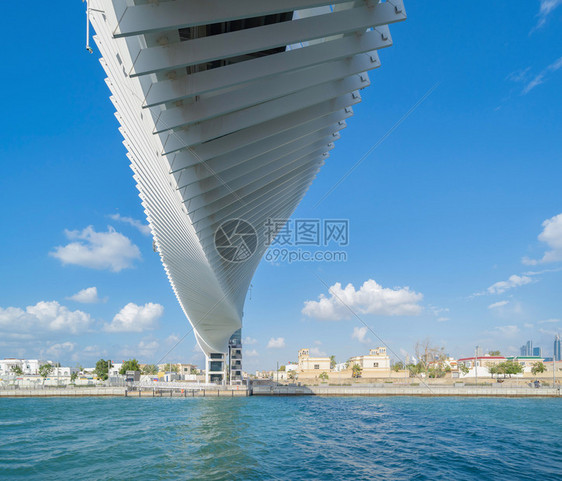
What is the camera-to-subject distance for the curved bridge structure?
199 inches

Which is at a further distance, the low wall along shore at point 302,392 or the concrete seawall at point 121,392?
the low wall along shore at point 302,392

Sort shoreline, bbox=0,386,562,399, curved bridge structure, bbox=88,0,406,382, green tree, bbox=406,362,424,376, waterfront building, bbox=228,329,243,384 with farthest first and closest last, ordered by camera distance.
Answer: green tree, bbox=406,362,424,376 → waterfront building, bbox=228,329,243,384 → shoreline, bbox=0,386,562,399 → curved bridge structure, bbox=88,0,406,382

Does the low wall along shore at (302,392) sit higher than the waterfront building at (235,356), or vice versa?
the waterfront building at (235,356)

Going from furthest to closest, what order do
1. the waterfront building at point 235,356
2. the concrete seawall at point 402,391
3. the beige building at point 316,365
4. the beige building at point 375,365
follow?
1. the beige building at point 316,365
2. the beige building at point 375,365
3. the waterfront building at point 235,356
4. the concrete seawall at point 402,391

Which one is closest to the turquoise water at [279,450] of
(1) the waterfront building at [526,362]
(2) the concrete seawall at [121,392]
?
(2) the concrete seawall at [121,392]

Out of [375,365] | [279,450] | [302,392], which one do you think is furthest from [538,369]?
[279,450]

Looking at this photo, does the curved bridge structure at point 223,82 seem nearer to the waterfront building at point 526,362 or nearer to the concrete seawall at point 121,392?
the concrete seawall at point 121,392

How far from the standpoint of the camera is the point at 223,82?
611 centimetres

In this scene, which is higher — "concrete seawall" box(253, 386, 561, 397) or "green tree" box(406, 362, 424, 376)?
"green tree" box(406, 362, 424, 376)

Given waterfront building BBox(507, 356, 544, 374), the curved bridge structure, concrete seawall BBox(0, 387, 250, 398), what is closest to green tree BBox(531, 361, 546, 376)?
waterfront building BBox(507, 356, 544, 374)

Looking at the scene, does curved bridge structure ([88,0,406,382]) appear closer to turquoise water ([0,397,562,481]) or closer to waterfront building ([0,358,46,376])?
turquoise water ([0,397,562,481])

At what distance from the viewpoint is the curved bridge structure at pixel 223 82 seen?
505 cm

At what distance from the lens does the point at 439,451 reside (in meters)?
14.9

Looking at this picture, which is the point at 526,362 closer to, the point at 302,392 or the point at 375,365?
the point at 375,365
